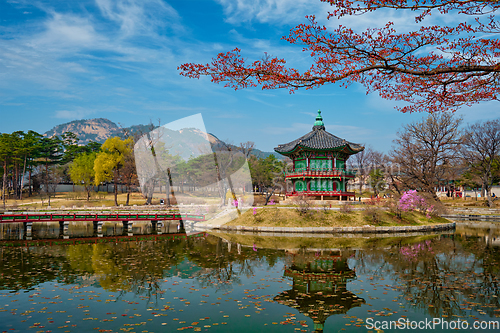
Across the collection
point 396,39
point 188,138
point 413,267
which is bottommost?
point 413,267

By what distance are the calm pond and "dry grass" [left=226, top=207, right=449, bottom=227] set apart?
760 cm

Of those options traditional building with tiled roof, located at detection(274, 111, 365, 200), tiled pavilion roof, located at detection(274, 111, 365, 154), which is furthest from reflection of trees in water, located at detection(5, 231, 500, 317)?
tiled pavilion roof, located at detection(274, 111, 365, 154)

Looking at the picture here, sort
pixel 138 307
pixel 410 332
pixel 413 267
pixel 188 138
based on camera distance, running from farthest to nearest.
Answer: pixel 188 138 → pixel 413 267 → pixel 138 307 → pixel 410 332

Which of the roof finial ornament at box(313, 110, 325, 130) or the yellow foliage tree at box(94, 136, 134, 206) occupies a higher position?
the roof finial ornament at box(313, 110, 325, 130)

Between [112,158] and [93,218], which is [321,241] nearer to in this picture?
[93,218]

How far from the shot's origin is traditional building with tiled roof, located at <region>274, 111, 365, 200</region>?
36.8 m

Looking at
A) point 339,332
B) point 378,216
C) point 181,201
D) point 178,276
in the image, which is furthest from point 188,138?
point 339,332

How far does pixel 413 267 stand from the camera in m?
12.7

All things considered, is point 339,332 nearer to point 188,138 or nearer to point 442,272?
point 442,272

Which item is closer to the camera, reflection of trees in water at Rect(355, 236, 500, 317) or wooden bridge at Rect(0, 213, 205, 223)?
reflection of trees in water at Rect(355, 236, 500, 317)

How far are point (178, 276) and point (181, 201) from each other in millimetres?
47133

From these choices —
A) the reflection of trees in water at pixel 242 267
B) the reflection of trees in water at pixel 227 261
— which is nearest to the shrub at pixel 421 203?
the reflection of trees in water at pixel 242 267

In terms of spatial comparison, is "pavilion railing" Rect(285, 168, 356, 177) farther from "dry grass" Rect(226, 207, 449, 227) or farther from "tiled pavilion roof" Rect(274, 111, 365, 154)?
"dry grass" Rect(226, 207, 449, 227)

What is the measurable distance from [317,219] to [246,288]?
671 inches
